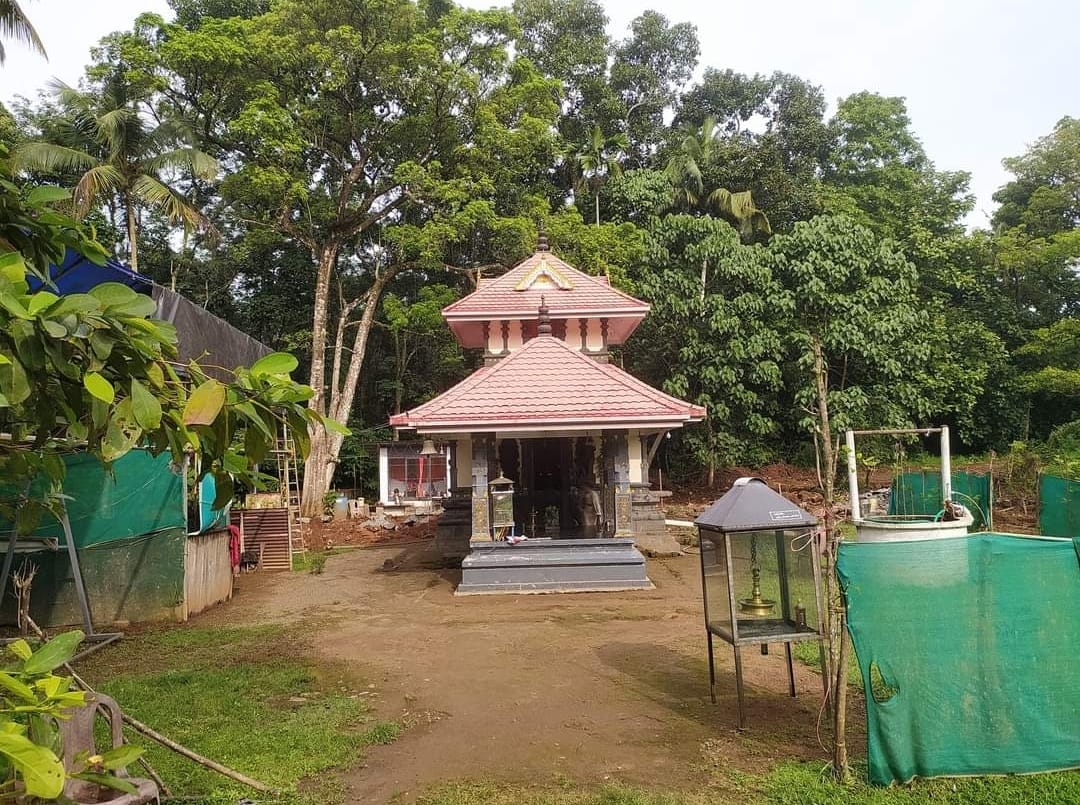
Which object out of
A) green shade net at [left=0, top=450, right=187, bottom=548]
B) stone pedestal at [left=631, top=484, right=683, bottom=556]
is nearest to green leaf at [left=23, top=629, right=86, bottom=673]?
green shade net at [left=0, top=450, right=187, bottom=548]

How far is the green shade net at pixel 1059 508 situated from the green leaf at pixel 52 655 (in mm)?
11925

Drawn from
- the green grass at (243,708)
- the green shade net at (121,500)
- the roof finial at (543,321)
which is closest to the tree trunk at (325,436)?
the roof finial at (543,321)

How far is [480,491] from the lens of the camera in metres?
10.1

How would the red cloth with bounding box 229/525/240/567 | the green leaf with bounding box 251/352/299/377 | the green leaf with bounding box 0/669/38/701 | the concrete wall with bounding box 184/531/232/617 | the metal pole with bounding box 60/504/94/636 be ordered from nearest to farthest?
1. the green leaf with bounding box 0/669/38/701
2. the green leaf with bounding box 251/352/299/377
3. the metal pole with bounding box 60/504/94/636
4. the concrete wall with bounding box 184/531/232/617
5. the red cloth with bounding box 229/525/240/567

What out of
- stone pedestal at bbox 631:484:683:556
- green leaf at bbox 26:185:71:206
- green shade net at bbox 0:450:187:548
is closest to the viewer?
green leaf at bbox 26:185:71:206

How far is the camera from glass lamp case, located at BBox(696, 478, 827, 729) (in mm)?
4910

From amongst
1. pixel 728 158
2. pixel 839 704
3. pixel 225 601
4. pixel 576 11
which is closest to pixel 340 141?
pixel 576 11

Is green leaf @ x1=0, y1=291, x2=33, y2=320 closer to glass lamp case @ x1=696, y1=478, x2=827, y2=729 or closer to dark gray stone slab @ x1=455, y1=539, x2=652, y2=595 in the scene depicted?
glass lamp case @ x1=696, y1=478, x2=827, y2=729

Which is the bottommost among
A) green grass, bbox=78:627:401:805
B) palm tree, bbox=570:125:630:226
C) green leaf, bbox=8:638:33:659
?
green grass, bbox=78:627:401:805

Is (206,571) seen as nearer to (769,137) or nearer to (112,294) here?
(112,294)

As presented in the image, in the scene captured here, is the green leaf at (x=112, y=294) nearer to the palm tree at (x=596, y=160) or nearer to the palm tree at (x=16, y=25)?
the palm tree at (x=16, y=25)

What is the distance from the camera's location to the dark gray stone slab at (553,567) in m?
9.91

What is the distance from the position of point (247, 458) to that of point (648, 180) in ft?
77.2

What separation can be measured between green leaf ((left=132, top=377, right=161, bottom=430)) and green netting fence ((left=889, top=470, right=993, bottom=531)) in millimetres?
13534
